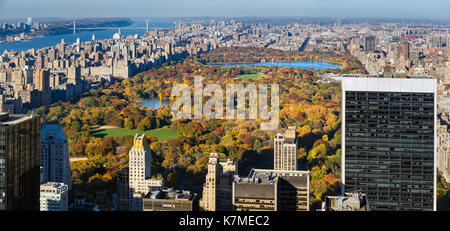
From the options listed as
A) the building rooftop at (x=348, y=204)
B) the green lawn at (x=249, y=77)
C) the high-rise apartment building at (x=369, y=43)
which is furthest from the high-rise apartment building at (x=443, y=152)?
the high-rise apartment building at (x=369, y=43)

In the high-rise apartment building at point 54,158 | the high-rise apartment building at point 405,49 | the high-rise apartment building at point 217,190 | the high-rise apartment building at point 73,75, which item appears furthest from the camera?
the high-rise apartment building at point 405,49

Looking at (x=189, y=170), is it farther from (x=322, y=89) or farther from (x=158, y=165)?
(x=322, y=89)

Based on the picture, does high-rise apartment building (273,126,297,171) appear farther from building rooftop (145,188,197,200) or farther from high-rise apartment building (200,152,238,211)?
building rooftop (145,188,197,200)

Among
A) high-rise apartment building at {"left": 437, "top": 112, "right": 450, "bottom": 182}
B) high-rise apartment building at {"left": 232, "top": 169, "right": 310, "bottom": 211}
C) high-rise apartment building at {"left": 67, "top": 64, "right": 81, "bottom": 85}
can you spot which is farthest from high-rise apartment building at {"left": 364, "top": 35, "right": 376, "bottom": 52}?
high-rise apartment building at {"left": 232, "top": 169, "right": 310, "bottom": 211}

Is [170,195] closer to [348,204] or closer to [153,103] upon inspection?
[348,204]

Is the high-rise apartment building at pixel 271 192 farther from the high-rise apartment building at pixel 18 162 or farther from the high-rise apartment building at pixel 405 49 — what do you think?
the high-rise apartment building at pixel 405 49

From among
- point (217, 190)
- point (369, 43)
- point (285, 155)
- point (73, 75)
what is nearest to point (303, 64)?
point (369, 43)
